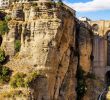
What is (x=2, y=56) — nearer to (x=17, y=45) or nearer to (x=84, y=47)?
(x=17, y=45)

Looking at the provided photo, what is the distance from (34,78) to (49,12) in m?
7.03

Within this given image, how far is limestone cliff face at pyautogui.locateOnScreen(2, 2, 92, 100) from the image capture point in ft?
182

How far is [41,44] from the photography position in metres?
55.8

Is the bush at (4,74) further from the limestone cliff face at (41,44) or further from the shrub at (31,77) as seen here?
the shrub at (31,77)

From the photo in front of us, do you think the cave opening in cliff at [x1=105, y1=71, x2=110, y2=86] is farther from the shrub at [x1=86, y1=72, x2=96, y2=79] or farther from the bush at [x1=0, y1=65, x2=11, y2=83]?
the bush at [x1=0, y1=65, x2=11, y2=83]

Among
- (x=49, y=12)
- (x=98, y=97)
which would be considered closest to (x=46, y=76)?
(x=49, y=12)

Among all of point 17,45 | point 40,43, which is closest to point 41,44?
point 40,43

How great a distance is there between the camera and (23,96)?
53.1 meters

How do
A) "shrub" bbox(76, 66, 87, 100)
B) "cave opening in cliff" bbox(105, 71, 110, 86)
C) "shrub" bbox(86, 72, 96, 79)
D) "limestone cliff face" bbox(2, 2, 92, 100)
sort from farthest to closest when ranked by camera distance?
1. "cave opening in cliff" bbox(105, 71, 110, 86)
2. "shrub" bbox(86, 72, 96, 79)
3. "shrub" bbox(76, 66, 87, 100)
4. "limestone cliff face" bbox(2, 2, 92, 100)

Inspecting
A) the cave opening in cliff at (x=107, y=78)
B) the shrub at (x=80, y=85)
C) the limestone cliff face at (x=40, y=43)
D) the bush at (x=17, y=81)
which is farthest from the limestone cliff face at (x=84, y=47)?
the bush at (x=17, y=81)

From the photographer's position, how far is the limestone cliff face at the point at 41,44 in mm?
55375

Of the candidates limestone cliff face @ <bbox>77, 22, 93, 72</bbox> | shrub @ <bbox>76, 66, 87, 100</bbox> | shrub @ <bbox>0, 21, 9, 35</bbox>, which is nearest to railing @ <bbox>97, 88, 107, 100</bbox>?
shrub @ <bbox>76, 66, 87, 100</bbox>

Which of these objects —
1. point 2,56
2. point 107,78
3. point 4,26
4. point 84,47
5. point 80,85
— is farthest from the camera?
point 107,78

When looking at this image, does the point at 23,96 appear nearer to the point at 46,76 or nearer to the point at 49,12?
the point at 46,76
